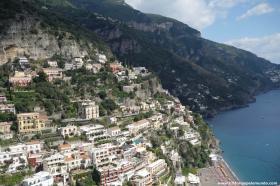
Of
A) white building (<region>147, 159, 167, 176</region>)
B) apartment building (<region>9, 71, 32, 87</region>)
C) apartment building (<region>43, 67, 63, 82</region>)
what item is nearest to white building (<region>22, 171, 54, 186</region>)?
white building (<region>147, 159, 167, 176</region>)

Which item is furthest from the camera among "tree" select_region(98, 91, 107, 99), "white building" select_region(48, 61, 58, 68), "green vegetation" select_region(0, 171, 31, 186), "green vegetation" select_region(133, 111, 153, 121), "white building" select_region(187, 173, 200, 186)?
"white building" select_region(48, 61, 58, 68)

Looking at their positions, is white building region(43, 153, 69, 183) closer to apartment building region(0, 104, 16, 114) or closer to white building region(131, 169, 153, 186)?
white building region(131, 169, 153, 186)

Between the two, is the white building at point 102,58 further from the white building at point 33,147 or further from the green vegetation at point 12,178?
the green vegetation at point 12,178

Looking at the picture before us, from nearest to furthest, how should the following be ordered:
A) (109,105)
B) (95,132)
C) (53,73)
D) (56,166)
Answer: (56,166)
(95,132)
(109,105)
(53,73)

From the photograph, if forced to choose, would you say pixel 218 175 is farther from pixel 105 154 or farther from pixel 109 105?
pixel 105 154

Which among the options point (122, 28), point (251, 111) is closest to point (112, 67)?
point (122, 28)

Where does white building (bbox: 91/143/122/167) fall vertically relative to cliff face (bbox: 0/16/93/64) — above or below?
below

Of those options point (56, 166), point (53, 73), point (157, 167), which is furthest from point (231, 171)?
point (53, 73)

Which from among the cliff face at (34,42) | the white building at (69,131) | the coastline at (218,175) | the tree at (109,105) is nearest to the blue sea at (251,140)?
the coastline at (218,175)
